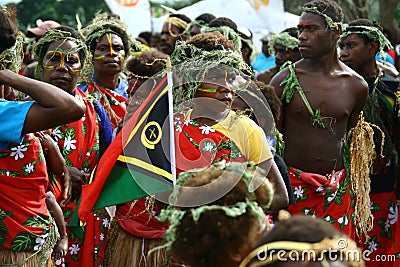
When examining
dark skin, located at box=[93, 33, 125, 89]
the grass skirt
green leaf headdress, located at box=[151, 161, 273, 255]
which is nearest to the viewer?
green leaf headdress, located at box=[151, 161, 273, 255]

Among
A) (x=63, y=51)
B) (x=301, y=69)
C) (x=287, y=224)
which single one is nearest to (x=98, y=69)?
(x=63, y=51)

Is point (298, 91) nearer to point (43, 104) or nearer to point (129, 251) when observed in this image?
point (129, 251)

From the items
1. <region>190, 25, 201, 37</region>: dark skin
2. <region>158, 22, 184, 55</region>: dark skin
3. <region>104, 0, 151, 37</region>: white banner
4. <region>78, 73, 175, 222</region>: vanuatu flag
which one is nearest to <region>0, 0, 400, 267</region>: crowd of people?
<region>78, 73, 175, 222</region>: vanuatu flag

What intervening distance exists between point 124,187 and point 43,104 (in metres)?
0.66

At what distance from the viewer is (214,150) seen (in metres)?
4.09

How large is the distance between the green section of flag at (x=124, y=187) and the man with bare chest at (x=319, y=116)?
2.19 meters

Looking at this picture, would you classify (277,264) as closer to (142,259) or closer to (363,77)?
(142,259)

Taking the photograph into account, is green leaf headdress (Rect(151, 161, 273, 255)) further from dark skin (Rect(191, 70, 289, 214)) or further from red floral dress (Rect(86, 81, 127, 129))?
red floral dress (Rect(86, 81, 127, 129))

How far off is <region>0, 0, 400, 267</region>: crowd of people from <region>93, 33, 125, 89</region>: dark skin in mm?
11

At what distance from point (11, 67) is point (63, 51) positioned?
151cm

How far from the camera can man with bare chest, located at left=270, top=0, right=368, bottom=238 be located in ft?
19.6

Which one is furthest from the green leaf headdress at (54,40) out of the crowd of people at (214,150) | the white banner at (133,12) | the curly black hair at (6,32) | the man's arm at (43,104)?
the white banner at (133,12)

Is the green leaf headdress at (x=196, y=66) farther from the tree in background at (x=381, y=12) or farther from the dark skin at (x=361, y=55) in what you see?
the tree in background at (x=381, y=12)

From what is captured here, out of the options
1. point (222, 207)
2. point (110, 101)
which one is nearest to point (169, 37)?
point (110, 101)
